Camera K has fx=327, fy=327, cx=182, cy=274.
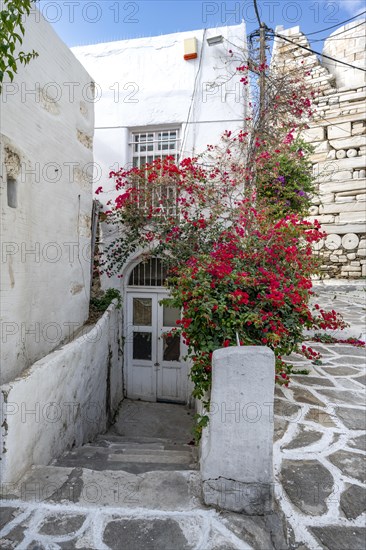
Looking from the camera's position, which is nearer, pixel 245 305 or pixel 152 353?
pixel 245 305

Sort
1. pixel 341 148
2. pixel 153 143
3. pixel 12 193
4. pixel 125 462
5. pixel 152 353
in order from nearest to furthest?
pixel 125 462, pixel 12 193, pixel 153 143, pixel 152 353, pixel 341 148

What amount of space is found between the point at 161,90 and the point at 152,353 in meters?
5.84

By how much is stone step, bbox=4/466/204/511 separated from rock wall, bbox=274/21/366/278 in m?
10.0

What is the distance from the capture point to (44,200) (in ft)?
14.0

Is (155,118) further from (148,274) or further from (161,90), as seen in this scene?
(148,274)

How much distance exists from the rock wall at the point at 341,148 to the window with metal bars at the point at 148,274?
250 inches

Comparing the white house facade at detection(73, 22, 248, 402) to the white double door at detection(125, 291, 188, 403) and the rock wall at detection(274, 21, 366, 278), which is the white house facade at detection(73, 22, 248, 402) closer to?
the white double door at detection(125, 291, 188, 403)

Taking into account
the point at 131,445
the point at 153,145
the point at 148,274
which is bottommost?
the point at 131,445

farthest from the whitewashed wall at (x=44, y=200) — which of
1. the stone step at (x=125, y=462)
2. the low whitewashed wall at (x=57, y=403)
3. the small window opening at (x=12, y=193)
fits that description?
the stone step at (x=125, y=462)

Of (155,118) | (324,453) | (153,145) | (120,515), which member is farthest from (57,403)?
(155,118)

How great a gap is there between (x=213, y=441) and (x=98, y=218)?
5694mm

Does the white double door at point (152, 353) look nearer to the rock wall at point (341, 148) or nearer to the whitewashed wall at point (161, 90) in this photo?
the whitewashed wall at point (161, 90)

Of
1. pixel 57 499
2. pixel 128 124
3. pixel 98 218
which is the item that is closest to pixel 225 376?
pixel 57 499

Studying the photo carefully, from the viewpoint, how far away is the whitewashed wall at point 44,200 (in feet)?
11.3
